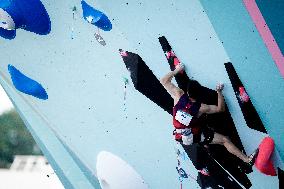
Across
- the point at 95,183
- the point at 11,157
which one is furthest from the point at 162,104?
the point at 11,157

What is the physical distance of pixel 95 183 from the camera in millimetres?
3561

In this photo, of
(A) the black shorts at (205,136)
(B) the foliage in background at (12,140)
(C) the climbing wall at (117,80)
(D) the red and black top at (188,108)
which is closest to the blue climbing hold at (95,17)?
(C) the climbing wall at (117,80)

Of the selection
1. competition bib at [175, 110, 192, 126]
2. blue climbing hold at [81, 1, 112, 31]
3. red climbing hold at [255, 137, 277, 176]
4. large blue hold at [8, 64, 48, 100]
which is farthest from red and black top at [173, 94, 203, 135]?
large blue hold at [8, 64, 48, 100]

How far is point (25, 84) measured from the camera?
3031 mm

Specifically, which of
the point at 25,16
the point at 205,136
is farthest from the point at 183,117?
the point at 25,16

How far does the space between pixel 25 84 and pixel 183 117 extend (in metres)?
1.59

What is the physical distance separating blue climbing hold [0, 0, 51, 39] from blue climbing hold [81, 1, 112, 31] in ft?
1.39

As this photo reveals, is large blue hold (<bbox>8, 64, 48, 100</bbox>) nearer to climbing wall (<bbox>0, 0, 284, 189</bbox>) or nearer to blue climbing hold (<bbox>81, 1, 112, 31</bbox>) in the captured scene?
climbing wall (<bbox>0, 0, 284, 189</bbox>)

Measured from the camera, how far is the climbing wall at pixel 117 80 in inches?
75.0

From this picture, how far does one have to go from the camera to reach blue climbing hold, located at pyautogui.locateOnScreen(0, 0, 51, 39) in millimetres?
2325

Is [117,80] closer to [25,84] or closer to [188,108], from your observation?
[188,108]

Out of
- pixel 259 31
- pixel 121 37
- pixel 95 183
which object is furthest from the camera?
pixel 95 183

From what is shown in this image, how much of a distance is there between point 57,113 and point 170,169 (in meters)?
1.15

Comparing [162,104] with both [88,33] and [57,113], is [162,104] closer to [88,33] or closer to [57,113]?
[88,33]
